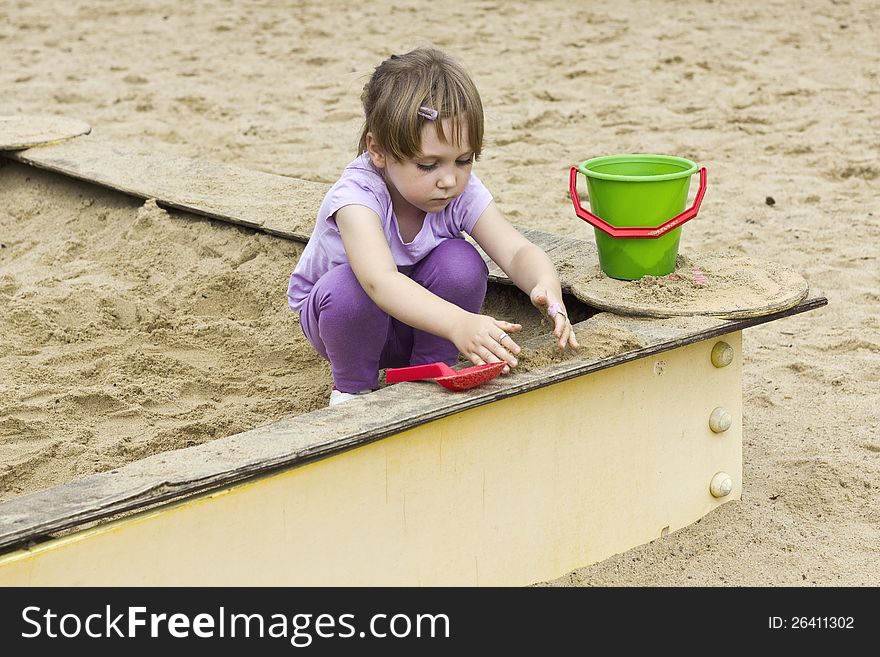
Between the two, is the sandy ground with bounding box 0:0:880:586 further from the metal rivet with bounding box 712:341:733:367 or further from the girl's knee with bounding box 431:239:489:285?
the girl's knee with bounding box 431:239:489:285

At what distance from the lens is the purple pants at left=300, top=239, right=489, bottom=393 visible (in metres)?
2.34

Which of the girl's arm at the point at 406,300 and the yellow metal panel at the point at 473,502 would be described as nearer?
the yellow metal panel at the point at 473,502

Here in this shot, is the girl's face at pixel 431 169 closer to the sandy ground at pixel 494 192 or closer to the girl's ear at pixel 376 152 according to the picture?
the girl's ear at pixel 376 152

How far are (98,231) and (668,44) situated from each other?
375 cm

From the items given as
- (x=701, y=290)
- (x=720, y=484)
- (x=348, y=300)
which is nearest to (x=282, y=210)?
(x=348, y=300)

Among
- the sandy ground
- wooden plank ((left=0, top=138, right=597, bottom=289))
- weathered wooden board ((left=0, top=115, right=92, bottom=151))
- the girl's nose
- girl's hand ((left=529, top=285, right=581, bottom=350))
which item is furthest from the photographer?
weathered wooden board ((left=0, top=115, right=92, bottom=151))

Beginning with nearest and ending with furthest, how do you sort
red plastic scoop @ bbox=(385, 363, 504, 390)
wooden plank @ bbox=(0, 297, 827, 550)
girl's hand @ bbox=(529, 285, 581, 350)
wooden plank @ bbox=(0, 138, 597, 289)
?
Answer: wooden plank @ bbox=(0, 297, 827, 550), red plastic scoop @ bbox=(385, 363, 504, 390), girl's hand @ bbox=(529, 285, 581, 350), wooden plank @ bbox=(0, 138, 597, 289)

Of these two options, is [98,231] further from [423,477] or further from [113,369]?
[423,477]

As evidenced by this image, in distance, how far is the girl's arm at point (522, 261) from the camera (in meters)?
2.25

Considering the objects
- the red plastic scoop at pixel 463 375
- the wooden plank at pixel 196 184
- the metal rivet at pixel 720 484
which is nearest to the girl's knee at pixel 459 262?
the red plastic scoop at pixel 463 375

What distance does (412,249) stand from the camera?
246 centimetres

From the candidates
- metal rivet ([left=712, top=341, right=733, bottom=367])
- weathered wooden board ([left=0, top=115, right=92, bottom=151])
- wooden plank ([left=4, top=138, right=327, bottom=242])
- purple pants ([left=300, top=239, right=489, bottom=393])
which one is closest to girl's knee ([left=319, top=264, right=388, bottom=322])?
purple pants ([left=300, top=239, right=489, bottom=393])

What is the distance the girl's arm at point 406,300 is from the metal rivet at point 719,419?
515 millimetres

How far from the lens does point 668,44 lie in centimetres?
652
